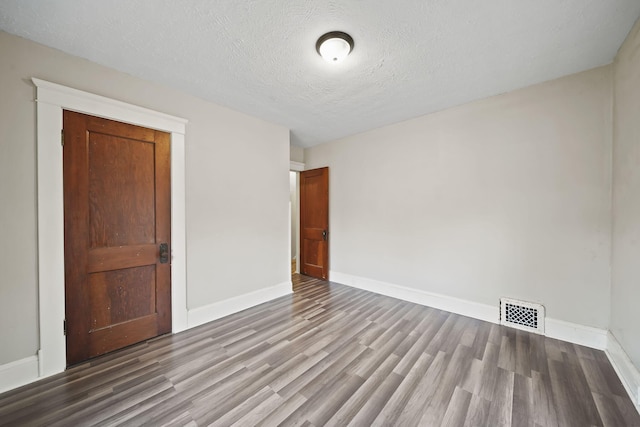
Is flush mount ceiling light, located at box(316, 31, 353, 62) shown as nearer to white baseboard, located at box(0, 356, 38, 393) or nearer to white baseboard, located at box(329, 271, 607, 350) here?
white baseboard, located at box(329, 271, 607, 350)

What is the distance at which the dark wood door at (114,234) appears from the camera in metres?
1.97

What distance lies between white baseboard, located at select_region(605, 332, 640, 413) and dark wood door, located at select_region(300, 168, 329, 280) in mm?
3437

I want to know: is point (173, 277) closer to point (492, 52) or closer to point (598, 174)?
point (492, 52)

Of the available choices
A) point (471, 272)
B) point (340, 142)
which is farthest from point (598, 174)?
point (340, 142)

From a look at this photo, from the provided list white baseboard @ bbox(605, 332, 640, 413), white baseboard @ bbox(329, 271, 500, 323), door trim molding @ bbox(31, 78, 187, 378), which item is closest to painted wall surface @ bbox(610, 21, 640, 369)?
white baseboard @ bbox(605, 332, 640, 413)

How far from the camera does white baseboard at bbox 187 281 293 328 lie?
2.67m

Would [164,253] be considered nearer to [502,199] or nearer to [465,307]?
[465,307]

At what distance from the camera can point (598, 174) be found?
2174 mm

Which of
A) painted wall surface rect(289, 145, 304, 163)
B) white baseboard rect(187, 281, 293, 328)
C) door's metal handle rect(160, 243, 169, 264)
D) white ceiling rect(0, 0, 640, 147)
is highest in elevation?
white ceiling rect(0, 0, 640, 147)

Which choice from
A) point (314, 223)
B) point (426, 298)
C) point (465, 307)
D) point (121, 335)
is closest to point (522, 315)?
Result: point (465, 307)

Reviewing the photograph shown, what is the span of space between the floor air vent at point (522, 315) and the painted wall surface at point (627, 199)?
494mm

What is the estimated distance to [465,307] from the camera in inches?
114

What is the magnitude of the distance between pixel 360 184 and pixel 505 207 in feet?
6.66

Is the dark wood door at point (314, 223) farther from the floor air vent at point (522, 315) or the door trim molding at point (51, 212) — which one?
the door trim molding at point (51, 212)
